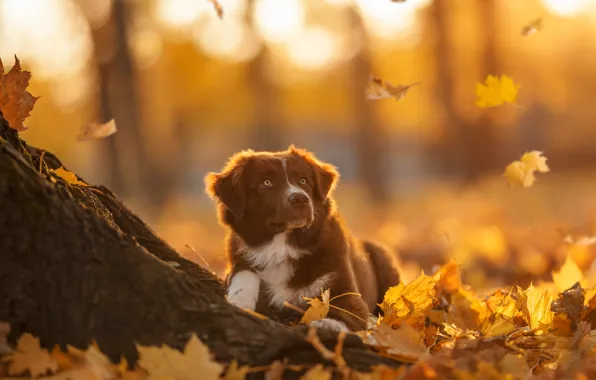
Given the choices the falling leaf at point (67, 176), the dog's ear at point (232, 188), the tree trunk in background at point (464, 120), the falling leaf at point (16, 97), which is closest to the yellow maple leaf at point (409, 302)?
the dog's ear at point (232, 188)

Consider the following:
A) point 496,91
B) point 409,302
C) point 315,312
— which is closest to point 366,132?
point 496,91

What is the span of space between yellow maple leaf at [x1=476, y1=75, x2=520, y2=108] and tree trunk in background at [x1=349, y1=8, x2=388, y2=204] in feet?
67.0

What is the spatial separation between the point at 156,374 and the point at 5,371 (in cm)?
64

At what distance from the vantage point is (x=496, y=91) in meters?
4.03

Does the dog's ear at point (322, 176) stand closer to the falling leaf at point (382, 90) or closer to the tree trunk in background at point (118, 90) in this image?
the falling leaf at point (382, 90)

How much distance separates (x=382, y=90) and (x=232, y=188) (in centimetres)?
135

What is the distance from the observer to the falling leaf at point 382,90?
13.1 feet

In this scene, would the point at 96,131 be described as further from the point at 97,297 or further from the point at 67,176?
the point at 97,297

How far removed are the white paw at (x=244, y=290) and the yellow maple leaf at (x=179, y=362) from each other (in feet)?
5.75

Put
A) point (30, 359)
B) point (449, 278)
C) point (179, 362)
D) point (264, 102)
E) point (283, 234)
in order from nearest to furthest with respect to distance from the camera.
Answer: point (179, 362) → point (30, 359) → point (283, 234) → point (449, 278) → point (264, 102)

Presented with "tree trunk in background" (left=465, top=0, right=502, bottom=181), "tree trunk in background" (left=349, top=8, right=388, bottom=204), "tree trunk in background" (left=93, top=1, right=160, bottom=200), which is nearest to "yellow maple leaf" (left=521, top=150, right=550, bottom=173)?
"tree trunk in background" (left=93, top=1, right=160, bottom=200)

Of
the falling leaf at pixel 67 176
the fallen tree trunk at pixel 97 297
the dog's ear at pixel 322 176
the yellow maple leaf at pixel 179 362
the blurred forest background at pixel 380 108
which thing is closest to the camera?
the yellow maple leaf at pixel 179 362

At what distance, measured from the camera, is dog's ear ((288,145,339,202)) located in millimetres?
4967

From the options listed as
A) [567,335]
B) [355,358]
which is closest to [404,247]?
[567,335]
